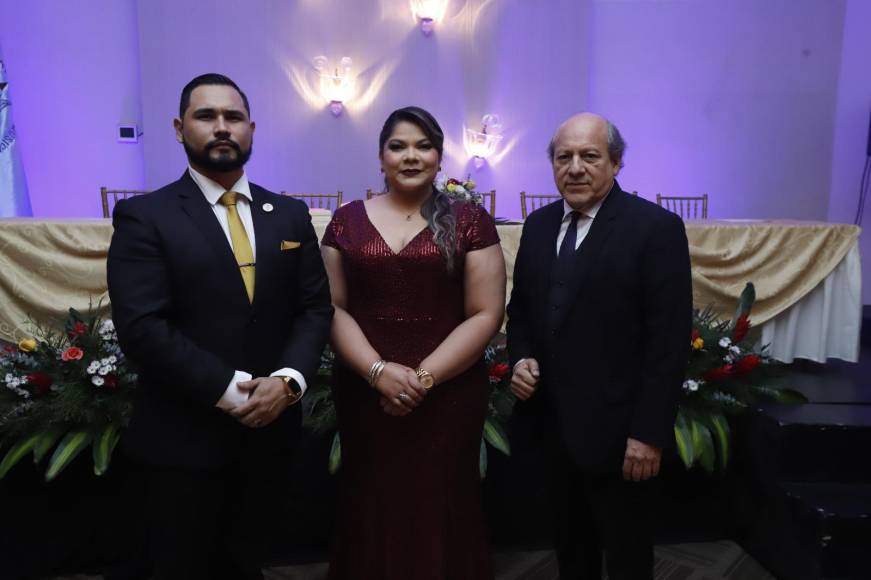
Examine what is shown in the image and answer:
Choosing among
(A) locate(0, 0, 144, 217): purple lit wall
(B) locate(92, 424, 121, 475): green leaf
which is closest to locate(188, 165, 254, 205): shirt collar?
(B) locate(92, 424, 121, 475): green leaf

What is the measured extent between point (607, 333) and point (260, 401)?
87cm

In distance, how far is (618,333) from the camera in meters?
1.55

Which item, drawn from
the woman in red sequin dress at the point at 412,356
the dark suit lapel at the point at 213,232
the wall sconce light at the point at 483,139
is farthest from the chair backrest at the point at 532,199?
the dark suit lapel at the point at 213,232

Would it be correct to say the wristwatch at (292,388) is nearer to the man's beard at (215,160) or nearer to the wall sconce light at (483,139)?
the man's beard at (215,160)

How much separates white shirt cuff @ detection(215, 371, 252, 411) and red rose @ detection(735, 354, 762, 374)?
84.2 inches

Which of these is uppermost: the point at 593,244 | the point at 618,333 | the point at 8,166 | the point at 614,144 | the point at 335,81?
the point at 335,81

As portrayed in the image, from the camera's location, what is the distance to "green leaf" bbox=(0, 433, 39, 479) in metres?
2.08

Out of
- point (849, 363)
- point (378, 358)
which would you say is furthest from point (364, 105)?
point (378, 358)

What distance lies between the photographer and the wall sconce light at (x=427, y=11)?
6.44 metres

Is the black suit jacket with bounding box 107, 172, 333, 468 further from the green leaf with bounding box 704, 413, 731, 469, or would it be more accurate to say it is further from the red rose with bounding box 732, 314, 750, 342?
the red rose with bounding box 732, 314, 750, 342

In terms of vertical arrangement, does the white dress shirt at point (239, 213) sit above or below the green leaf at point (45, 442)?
above

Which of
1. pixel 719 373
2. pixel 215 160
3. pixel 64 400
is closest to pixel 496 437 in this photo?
pixel 719 373

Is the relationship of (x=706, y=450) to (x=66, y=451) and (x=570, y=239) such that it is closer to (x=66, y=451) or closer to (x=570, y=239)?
(x=570, y=239)

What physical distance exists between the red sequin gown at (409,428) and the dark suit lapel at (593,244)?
0.25 m
